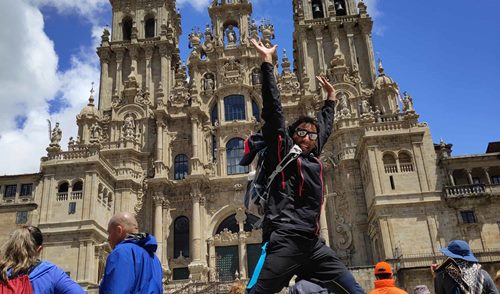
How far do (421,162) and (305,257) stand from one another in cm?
2779

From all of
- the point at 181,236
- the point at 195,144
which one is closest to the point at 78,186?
the point at 181,236

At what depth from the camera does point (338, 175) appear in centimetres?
Answer: 3456

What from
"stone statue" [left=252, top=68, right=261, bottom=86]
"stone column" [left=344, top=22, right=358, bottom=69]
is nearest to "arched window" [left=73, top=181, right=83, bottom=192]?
"stone statue" [left=252, top=68, right=261, bottom=86]

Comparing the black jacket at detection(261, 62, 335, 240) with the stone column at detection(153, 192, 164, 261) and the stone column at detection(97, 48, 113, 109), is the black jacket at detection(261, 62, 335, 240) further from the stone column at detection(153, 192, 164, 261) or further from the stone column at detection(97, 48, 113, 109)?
the stone column at detection(97, 48, 113, 109)

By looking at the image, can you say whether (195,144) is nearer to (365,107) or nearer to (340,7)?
(365,107)

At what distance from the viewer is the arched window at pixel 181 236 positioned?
114 feet

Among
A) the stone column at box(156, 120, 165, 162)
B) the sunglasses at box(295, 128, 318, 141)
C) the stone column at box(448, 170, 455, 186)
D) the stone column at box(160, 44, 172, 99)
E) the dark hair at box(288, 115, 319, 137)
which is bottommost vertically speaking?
the sunglasses at box(295, 128, 318, 141)

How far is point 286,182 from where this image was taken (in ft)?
15.5

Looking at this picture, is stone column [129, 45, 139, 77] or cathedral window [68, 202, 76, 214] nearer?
cathedral window [68, 202, 76, 214]

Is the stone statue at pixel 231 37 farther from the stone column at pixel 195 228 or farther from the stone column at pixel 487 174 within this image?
the stone column at pixel 487 174

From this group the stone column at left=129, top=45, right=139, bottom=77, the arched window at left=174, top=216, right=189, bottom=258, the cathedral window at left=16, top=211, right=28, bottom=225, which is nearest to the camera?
the cathedral window at left=16, top=211, right=28, bottom=225

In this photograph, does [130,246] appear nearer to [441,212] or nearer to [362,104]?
[441,212]

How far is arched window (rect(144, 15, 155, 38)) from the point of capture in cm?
4488

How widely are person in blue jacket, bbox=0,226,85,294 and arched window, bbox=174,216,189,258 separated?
30319 millimetres
